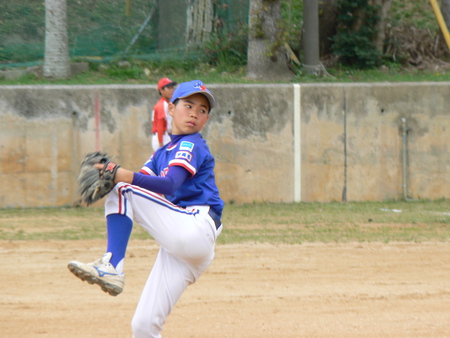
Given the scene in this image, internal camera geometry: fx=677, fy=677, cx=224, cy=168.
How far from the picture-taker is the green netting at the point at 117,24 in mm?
14906

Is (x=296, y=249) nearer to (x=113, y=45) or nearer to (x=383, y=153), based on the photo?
(x=383, y=153)

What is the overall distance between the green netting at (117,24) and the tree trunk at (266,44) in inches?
58.9

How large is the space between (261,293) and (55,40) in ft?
29.4

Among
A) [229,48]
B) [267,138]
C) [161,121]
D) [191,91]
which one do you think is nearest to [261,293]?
[191,91]

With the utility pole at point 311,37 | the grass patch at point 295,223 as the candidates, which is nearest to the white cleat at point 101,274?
the grass patch at point 295,223

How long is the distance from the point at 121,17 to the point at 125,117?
4251 millimetres

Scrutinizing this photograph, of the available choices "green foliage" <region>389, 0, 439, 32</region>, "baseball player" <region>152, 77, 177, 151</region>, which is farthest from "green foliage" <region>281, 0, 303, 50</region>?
"baseball player" <region>152, 77, 177, 151</region>

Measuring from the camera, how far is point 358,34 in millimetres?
15805

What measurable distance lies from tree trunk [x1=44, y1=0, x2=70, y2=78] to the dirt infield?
578 cm

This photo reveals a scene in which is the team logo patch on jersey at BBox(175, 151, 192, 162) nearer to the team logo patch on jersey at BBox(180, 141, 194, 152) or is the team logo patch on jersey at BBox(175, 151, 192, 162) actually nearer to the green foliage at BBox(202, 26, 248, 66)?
the team logo patch on jersey at BBox(180, 141, 194, 152)

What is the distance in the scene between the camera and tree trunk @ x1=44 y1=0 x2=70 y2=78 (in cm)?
1377

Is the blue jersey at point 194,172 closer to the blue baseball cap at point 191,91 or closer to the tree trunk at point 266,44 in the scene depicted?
the blue baseball cap at point 191,91

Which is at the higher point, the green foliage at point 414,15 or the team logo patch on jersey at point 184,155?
the green foliage at point 414,15

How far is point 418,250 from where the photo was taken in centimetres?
845
